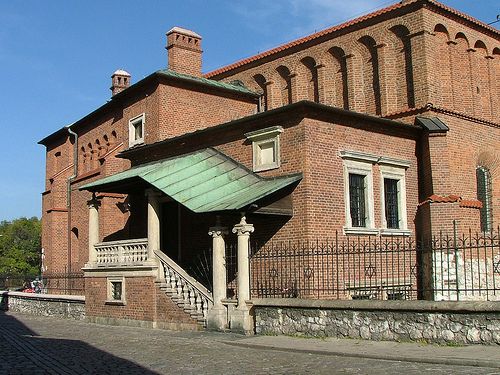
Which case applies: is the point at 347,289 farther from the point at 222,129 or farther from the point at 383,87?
the point at 383,87

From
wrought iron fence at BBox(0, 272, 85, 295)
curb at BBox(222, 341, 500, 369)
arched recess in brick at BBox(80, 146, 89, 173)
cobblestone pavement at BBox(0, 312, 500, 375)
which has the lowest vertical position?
cobblestone pavement at BBox(0, 312, 500, 375)

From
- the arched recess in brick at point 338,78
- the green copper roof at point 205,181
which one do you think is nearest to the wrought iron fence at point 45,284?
the green copper roof at point 205,181

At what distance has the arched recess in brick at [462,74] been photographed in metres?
22.6

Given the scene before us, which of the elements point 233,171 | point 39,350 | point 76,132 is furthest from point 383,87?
point 76,132

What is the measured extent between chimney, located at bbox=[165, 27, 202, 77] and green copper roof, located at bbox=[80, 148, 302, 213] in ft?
26.4

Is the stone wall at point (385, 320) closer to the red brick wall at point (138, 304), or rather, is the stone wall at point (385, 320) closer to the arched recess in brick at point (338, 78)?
the red brick wall at point (138, 304)

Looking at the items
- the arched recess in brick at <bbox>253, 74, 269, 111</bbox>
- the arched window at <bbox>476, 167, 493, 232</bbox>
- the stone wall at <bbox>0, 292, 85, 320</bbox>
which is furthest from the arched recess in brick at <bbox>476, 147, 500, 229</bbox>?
the stone wall at <bbox>0, 292, 85, 320</bbox>

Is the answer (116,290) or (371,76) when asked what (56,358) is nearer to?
(116,290)

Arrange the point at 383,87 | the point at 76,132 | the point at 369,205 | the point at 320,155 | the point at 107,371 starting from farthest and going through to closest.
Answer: the point at 76,132 < the point at 383,87 < the point at 369,205 < the point at 320,155 < the point at 107,371

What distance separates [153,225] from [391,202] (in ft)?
23.3

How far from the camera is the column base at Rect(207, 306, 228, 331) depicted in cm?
1543

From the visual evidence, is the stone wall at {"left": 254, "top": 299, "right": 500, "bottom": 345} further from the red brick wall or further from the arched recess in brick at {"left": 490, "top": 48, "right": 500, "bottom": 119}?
the arched recess in brick at {"left": 490, "top": 48, "right": 500, "bottom": 119}

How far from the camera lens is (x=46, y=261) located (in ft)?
113

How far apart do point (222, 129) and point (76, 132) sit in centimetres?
1732
